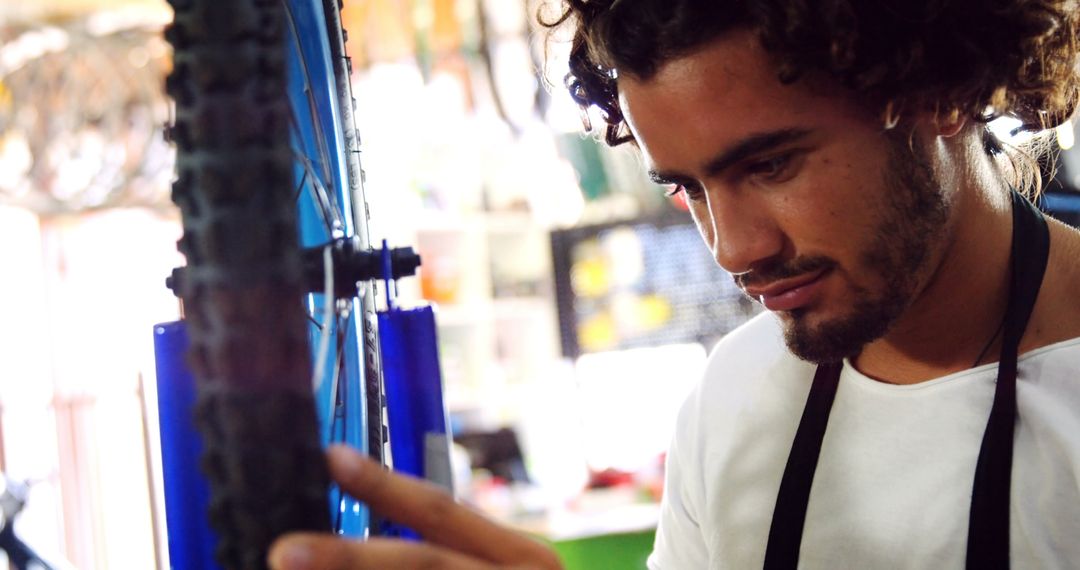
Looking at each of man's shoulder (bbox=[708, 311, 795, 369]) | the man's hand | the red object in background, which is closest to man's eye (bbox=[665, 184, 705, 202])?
man's shoulder (bbox=[708, 311, 795, 369])

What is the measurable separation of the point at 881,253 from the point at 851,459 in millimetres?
241

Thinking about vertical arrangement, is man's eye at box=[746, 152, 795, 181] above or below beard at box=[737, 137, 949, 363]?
above

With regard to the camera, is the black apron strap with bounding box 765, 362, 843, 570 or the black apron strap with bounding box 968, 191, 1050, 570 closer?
the black apron strap with bounding box 968, 191, 1050, 570

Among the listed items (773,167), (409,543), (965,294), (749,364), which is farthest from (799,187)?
(409,543)

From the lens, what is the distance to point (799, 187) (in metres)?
0.95

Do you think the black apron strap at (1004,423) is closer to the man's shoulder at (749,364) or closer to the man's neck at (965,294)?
the man's neck at (965,294)

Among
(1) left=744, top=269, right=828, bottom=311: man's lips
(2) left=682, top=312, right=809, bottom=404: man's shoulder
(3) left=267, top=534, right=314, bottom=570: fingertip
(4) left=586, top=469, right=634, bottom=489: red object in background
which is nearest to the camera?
(3) left=267, top=534, right=314, bottom=570: fingertip

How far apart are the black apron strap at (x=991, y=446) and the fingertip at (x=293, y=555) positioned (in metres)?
0.71

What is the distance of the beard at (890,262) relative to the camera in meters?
0.98

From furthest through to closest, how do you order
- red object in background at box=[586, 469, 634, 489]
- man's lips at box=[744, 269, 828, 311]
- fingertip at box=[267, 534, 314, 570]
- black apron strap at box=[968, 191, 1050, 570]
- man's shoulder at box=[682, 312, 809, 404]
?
red object in background at box=[586, 469, 634, 489]
man's shoulder at box=[682, 312, 809, 404]
man's lips at box=[744, 269, 828, 311]
black apron strap at box=[968, 191, 1050, 570]
fingertip at box=[267, 534, 314, 570]

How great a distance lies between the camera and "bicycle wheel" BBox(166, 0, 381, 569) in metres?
0.41

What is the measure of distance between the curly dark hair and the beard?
0.22 feet

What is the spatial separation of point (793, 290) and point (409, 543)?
0.65 meters

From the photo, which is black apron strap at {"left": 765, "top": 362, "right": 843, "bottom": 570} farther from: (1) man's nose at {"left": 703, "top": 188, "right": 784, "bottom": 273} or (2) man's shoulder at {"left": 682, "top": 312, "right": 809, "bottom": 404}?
(1) man's nose at {"left": 703, "top": 188, "right": 784, "bottom": 273}
